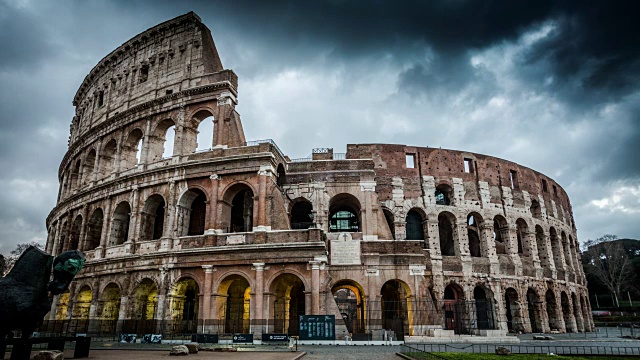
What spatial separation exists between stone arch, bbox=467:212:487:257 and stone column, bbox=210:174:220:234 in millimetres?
15918

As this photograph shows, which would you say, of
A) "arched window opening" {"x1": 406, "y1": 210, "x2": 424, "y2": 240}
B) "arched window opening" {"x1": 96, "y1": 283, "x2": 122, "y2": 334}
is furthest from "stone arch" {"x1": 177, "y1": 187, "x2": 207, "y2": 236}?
"arched window opening" {"x1": 406, "y1": 210, "x2": 424, "y2": 240}


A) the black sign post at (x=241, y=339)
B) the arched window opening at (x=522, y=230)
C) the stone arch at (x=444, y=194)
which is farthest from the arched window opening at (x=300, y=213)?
the arched window opening at (x=522, y=230)

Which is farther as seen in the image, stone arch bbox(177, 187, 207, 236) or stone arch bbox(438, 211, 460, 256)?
stone arch bbox(438, 211, 460, 256)

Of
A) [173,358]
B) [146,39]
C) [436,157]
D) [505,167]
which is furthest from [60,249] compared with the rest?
[505,167]

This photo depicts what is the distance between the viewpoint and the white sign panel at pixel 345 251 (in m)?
20.5

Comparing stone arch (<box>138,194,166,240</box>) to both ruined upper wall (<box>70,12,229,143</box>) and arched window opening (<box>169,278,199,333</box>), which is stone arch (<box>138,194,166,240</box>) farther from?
ruined upper wall (<box>70,12,229,143</box>)

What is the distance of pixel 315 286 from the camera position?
57.9 ft

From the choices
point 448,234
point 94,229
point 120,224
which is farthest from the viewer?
point 448,234

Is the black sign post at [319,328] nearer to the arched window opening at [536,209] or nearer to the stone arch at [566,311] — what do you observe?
the arched window opening at [536,209]

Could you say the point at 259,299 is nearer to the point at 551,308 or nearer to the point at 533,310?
the point at 533,310

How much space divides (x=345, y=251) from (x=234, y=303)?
20.0 feet

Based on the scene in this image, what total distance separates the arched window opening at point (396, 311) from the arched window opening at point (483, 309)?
4.55 metres

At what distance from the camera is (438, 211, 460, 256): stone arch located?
25438 mm

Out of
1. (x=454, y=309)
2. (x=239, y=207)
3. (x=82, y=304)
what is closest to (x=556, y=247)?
(x=454, y=309)
